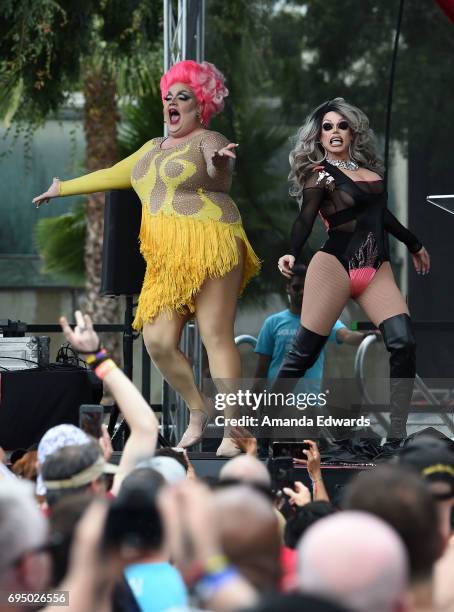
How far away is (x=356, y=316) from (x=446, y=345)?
3.83ft

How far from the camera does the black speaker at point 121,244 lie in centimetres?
599

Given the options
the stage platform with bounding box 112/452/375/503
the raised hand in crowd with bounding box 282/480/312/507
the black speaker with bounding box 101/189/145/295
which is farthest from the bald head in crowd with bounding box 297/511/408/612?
the black speaker with bounding box 101/189/145/295

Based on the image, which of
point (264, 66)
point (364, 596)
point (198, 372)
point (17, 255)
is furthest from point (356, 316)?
point (364, 596)

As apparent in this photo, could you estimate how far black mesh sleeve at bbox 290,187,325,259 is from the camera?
5.15 meters

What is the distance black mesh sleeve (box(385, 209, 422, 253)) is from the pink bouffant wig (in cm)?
91

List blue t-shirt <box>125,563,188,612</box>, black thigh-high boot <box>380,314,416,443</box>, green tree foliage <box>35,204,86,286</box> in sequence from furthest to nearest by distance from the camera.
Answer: green tree foliage <box>35,204,86,286</box> < black thigh-high boot <box>380,314,416,443</box> < blue t-shirt <box>125,563,188,612</box>

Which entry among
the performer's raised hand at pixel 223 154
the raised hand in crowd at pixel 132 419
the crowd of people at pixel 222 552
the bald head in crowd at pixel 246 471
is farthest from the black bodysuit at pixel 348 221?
the crowd of people at pixel 222 552

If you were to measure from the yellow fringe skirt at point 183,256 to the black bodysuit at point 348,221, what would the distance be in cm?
35

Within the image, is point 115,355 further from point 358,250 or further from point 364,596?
point 364,596

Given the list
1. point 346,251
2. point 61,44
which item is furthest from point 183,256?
point 61,44

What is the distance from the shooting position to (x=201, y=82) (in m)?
5.51

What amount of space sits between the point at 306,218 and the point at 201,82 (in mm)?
830

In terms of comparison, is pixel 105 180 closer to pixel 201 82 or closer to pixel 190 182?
pixel 190 182

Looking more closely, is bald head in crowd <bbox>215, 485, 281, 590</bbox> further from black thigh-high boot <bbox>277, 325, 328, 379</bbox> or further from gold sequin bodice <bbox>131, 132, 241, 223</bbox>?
gold sequin bodice <bbox>131, 132, 241, 223</bbox>
